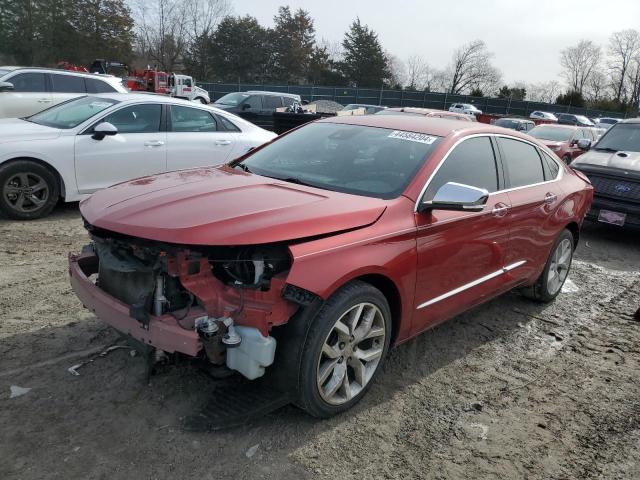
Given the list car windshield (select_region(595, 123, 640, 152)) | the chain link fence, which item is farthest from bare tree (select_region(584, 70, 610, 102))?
car windshield (select_region(595, 123, 640, 152))

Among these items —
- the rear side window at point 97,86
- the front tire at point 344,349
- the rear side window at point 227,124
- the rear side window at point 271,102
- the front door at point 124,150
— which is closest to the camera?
the front tire at point 344,349

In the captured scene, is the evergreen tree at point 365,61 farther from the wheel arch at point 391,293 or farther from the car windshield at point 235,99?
the wheel arch at point 391,293

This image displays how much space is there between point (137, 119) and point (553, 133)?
11.2m

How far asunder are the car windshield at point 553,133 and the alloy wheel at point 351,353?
12238 mm

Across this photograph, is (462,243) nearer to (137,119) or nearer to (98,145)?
(98,145)

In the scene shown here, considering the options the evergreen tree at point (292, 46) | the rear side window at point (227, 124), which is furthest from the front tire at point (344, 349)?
the evergreen tree at point (292, 46)

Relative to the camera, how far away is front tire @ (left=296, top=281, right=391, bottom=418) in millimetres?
→ 2760

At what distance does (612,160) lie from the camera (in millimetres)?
8102

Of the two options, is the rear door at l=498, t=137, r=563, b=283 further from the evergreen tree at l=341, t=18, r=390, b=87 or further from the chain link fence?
the evergreen tree at l=341, t=18, r=390, b=87

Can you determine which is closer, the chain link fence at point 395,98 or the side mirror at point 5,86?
the side mirror at point 5,86

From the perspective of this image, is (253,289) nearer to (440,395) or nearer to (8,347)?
(440,395)

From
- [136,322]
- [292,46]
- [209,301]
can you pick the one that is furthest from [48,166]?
[292,46]

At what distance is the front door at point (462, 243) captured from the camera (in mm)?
3361

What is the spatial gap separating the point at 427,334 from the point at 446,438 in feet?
4.41
